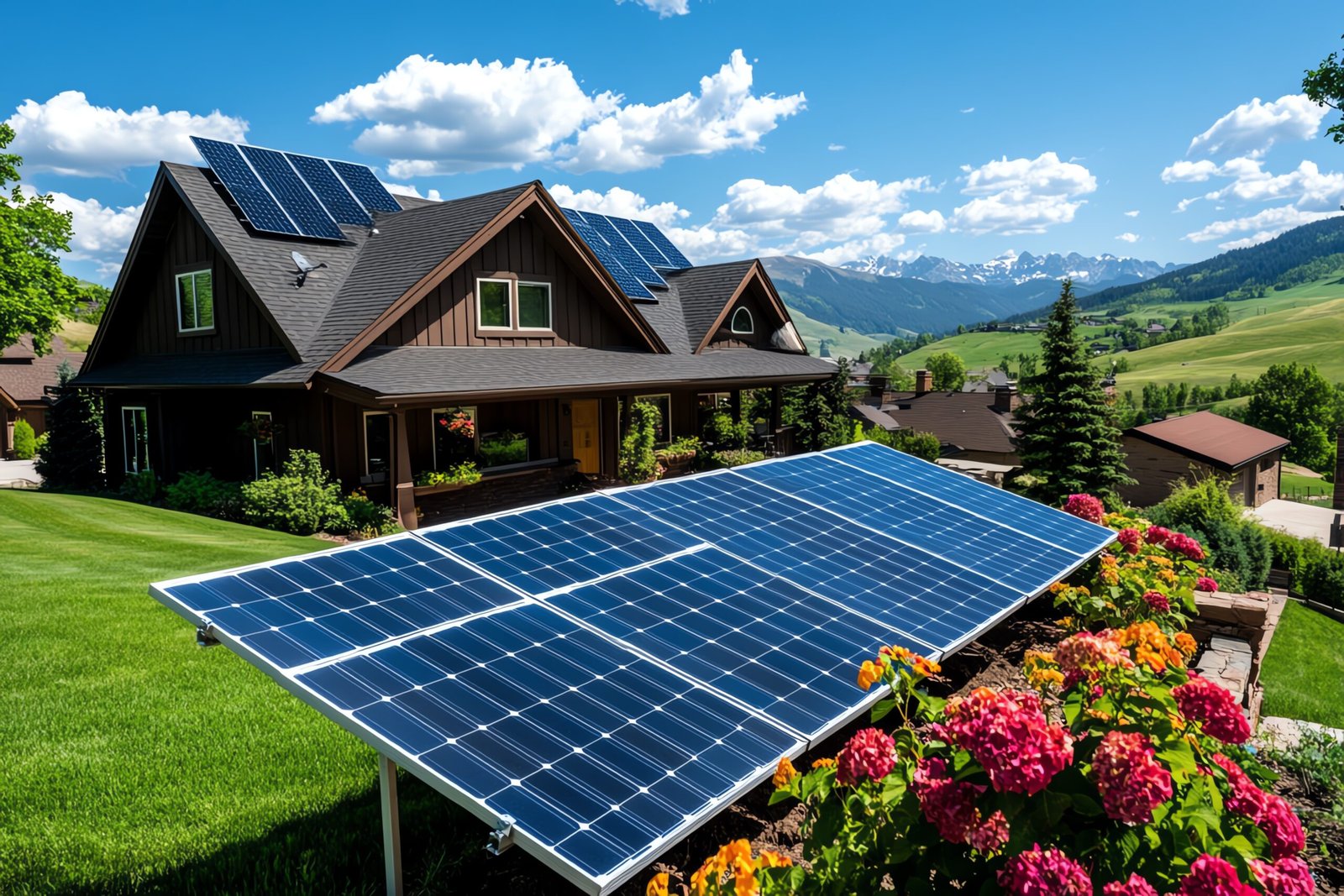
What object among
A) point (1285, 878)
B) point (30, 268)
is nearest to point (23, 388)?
point (30, 268)

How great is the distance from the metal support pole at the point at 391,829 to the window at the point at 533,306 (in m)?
18.6

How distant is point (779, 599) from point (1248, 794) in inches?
123

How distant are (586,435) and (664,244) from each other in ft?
40.8

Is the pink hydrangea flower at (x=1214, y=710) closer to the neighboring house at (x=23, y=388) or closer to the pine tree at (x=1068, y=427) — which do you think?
the pine tree at (x=1068, y=427)

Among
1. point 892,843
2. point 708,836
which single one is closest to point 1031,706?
point 892,843

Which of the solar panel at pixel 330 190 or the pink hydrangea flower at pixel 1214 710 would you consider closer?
the pink hydrangea flower at pixel 1214 710

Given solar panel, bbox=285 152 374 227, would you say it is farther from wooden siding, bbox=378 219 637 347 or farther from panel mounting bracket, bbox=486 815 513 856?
panel mounting bracket, bbox=486 815 513 856

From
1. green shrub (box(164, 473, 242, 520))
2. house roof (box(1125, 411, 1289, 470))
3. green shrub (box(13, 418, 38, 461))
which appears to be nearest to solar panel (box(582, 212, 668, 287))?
green shrub (box(164, 473, 242, 520))

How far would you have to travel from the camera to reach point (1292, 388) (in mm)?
93562

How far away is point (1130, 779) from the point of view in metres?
2.51

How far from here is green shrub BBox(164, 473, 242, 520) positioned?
17734 mm

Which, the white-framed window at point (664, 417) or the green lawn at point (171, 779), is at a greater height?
the white-framed window at point (664, 417)

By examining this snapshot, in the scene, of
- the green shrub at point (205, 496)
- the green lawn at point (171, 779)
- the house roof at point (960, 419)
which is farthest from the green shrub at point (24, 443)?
the house roof at point (960, 419)

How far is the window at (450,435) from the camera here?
19808 mm
